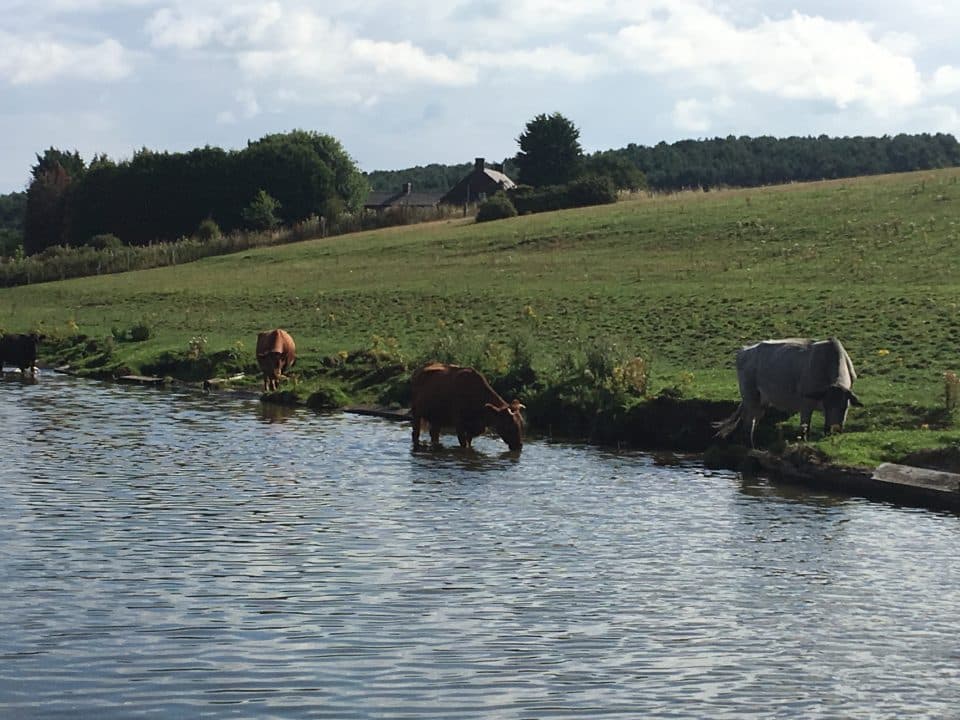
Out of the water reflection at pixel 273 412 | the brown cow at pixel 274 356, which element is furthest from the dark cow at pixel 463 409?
the brown cow at pixel 274 356

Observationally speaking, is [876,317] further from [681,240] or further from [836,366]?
[681,240]

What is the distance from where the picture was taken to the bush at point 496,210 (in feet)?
281

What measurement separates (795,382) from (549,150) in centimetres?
11012

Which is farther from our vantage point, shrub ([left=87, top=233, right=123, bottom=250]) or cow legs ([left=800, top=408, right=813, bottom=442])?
shrub ([left=87, top=233, right=123, bottom=250])

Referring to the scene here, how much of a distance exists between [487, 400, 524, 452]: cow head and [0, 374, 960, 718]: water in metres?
1.80

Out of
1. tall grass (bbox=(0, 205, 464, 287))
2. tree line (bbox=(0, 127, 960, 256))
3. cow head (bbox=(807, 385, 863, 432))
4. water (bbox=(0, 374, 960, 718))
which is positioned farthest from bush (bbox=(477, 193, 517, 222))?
water (bbox=(0, 374, 960, 718))

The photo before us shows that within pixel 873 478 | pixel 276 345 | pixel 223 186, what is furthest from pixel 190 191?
pixel 873 478

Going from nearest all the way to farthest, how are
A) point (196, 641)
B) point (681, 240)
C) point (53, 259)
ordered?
1. point (196, 641)
2. point (681, 240)
3. point (53, 259)

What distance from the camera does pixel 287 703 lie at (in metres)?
11.4

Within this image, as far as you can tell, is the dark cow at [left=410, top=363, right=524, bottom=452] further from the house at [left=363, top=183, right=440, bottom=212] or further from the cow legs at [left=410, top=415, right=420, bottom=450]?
the house at [left=363, top=183, right=440, bottom=212]

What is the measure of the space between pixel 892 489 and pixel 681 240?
142 feet

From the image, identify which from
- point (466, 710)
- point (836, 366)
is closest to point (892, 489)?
point (836, 366)

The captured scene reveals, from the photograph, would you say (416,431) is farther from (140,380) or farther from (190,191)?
(190,191)

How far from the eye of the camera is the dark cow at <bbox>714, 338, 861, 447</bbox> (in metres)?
24.6
